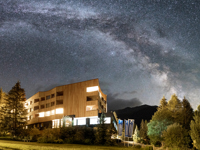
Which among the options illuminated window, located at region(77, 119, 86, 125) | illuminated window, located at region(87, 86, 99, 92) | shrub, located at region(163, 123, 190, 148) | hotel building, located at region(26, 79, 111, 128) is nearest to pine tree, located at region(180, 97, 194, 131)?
shrub, located at region(163, 123, 190, 148)

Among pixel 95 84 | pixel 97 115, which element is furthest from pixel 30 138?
pixel 95 84

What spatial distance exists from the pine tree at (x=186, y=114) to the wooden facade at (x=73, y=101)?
21.9 metres

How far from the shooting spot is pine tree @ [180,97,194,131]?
4078 cm

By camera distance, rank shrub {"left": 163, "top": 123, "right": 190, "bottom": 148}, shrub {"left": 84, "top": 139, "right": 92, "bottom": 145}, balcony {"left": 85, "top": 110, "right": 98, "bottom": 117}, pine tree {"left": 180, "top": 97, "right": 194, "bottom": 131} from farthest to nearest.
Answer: balcony {"left": 85, "top": 110, "right": 98, "bottom": 117}, pine tree {"left": 180, "top": 97, "right": 194, "bottom": 131}, shrub {"left": 84, "top": 139, "right": 92, "bottom": 145}, shrub {"left": 163, "top": 123, "right": 190, "bottom": 148}

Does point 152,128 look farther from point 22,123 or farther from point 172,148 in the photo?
point 22,123

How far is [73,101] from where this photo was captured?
60.1 meters

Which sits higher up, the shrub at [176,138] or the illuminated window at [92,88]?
the illuminated window at [92,88]

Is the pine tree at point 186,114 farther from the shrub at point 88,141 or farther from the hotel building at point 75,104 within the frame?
the hotel building at point 75,104

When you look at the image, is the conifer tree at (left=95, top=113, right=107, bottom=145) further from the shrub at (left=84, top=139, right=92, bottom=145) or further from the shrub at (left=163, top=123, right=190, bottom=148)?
the shrub at (left=163, top=123, right=190, bottom=148)

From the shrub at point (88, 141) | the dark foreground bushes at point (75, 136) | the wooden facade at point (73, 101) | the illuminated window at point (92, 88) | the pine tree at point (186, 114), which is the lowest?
the shrub at point (88, 141)

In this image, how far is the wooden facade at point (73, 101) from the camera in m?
57.1

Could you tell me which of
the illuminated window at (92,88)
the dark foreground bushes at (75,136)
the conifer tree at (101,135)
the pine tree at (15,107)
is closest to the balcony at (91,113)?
Answer: the illuminated window at (92,88)

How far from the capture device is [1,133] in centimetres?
5056

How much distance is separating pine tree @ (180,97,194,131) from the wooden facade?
21868mm
